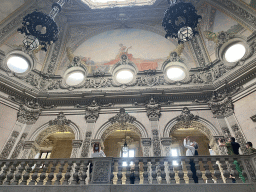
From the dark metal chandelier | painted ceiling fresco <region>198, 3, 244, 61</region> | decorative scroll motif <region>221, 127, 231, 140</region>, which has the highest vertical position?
painted ceiling fresco <region>198, 3, 244, 61</region>

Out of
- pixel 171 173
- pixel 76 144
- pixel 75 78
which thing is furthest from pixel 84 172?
pixel 75 78

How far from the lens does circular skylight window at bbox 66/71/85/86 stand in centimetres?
1402

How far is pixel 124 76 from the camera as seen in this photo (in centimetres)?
1398

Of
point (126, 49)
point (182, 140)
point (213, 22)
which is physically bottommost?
point (182, 140)

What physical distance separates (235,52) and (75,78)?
33.3 ft

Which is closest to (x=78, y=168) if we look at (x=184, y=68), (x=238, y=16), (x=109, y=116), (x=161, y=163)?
(x=161, y=163)

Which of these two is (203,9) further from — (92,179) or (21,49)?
(92,179)

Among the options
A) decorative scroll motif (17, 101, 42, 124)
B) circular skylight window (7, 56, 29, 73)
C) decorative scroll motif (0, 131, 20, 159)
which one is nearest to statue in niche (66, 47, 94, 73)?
circular skylight window (7, 56, 29, 73)

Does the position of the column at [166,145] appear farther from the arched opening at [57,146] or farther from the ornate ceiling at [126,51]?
the arched opening at [57,146]

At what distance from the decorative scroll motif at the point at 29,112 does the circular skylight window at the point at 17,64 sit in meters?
2.35

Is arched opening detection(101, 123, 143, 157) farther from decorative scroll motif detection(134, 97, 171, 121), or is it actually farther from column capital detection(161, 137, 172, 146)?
column capital detection(161, 137, 172, 146)

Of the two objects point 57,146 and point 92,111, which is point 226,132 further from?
point 57,146

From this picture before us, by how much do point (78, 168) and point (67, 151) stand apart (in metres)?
7.51

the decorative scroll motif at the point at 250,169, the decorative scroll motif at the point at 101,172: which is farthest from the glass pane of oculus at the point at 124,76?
the decorative scroll motif at the point at 250,169
